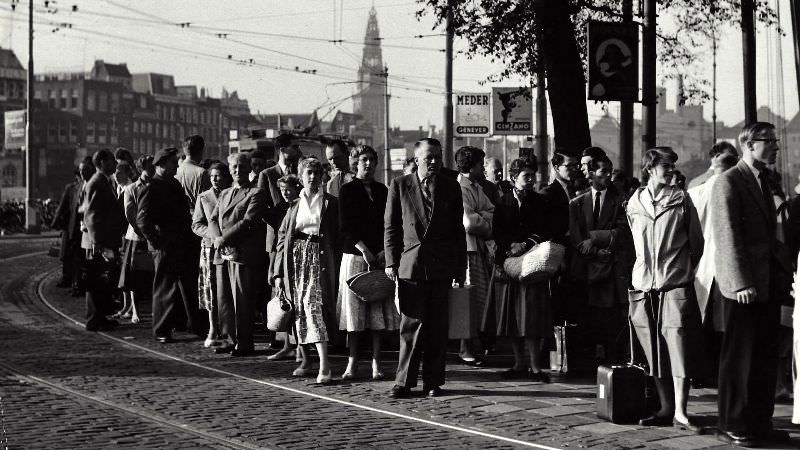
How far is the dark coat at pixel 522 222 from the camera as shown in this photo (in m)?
10.4

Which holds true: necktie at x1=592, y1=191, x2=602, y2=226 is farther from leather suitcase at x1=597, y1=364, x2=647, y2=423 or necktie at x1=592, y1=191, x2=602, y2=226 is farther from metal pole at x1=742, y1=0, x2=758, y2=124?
metal pole at x1=742, y1=0, x2=758, y2=124

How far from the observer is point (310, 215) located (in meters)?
10.5

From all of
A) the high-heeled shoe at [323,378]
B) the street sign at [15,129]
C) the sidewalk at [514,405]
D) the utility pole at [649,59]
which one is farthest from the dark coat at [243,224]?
the street sign at [15,129]

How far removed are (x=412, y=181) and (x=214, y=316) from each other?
12.7 ft

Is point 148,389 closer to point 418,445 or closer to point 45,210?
point 418,445

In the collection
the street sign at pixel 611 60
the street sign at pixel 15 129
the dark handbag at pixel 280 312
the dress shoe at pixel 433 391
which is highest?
the street sign at pixel 15 129

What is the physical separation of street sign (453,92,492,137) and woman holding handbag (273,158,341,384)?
11978 millimetres

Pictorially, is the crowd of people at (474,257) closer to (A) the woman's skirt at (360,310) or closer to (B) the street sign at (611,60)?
(A) the woman's skirt at (360,310)

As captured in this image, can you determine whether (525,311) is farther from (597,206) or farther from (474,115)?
(474,115)

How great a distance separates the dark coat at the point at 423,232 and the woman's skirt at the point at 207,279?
11.1ft

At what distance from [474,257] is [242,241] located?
2.27 meters

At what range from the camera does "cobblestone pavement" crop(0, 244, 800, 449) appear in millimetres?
7703

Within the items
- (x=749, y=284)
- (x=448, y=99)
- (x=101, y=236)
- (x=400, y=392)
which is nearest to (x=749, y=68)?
(x=448, y=99)

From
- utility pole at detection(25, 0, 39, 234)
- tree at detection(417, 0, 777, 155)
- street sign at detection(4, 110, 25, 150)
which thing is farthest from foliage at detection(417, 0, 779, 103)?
street sign at detection(4, 110, 25, 150)
